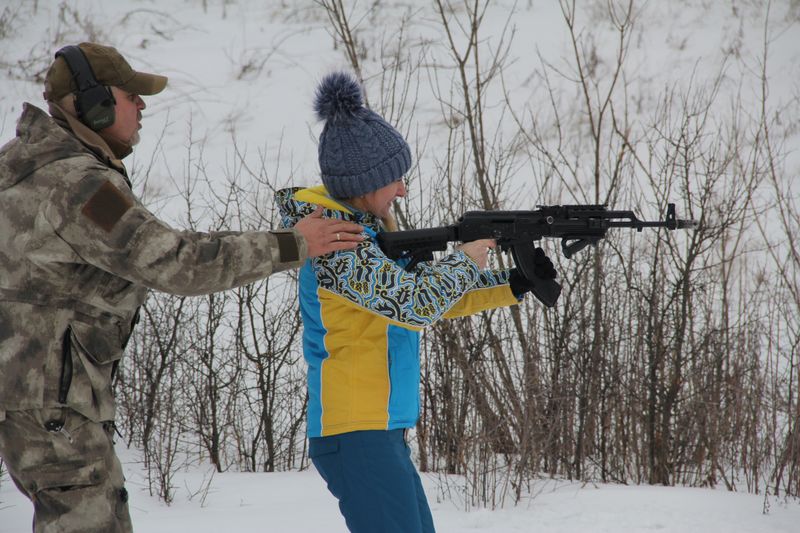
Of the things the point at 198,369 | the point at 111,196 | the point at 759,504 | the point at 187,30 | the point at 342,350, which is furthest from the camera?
the point at 187,30

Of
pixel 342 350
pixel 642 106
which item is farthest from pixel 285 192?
pixel 642 106

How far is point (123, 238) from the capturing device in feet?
6.01

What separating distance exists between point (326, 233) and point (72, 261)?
636mm

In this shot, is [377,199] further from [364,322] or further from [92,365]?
[92,365]

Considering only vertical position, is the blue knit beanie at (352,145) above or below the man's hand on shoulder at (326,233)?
above

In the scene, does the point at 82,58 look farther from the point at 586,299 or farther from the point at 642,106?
the point at 642,106

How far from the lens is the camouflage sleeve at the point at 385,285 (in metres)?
2.14

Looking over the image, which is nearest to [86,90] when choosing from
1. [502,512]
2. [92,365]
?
[92,365]

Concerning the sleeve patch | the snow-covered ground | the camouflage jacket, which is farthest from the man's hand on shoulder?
the snow-covered ground

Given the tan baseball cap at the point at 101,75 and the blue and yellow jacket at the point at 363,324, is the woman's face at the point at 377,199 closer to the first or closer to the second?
the blue and yellow jacket at the point at 363,324

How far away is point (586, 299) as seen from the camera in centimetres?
639

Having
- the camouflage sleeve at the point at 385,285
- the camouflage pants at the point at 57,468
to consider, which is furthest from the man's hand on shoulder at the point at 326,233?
the camouflage pants at the point at 57,468

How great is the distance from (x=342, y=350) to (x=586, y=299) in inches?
177

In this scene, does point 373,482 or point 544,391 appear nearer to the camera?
point 373,482
